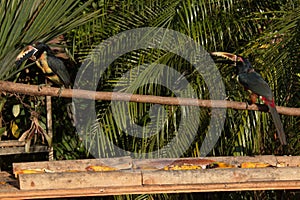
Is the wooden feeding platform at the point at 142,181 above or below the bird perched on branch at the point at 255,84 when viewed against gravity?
below

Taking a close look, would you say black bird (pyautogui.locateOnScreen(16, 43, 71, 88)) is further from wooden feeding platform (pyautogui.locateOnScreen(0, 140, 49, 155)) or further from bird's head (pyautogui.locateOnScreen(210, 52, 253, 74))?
bird's head (pyautogui.locateOnScreen(210, 52, 253, 74))

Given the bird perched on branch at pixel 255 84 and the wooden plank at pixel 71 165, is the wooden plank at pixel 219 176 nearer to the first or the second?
the wooden plank at pixel 71 165

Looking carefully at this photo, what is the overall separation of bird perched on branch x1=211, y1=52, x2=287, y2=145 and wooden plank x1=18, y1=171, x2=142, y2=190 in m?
1.39

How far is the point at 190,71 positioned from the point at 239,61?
20.6 inches

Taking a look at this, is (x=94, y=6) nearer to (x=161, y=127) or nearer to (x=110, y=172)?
(x=161, y=127)

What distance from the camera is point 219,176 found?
3.31 metres

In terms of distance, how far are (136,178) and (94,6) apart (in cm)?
255

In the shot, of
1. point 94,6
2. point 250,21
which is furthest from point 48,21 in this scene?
point 250,21

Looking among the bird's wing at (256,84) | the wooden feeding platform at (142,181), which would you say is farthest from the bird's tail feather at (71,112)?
the wooden feeding platform at (142,181)

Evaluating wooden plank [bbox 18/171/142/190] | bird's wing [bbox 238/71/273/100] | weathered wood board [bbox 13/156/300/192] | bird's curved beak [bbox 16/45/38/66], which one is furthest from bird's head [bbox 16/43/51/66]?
bird's wing [bbox 238/71/273/100]

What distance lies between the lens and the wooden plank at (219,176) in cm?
326

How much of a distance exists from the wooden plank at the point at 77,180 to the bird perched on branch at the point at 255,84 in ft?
4.55

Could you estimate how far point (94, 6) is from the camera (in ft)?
18.1

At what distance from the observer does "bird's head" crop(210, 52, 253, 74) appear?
4656mm
